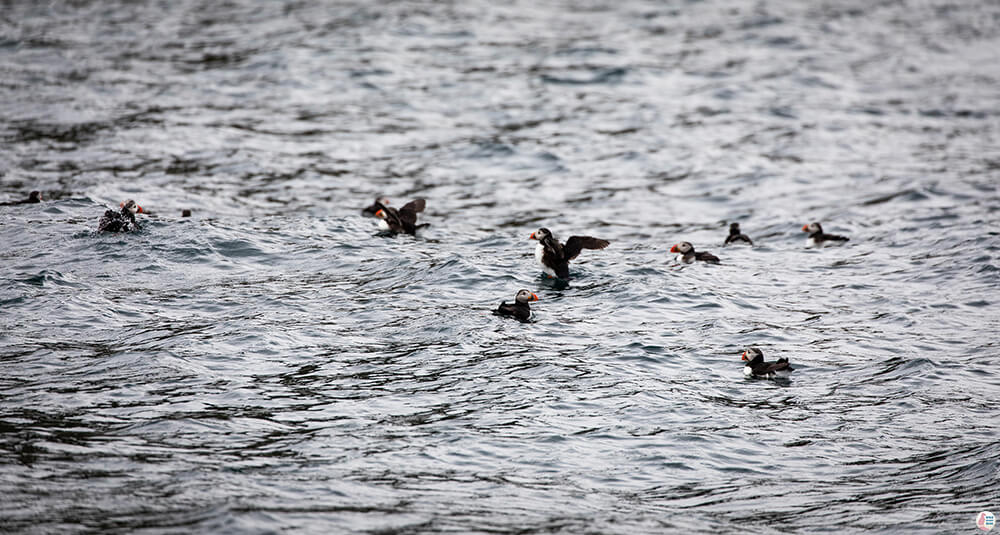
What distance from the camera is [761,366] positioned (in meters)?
13.5

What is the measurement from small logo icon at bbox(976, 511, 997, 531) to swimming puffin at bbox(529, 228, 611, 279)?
352 inches

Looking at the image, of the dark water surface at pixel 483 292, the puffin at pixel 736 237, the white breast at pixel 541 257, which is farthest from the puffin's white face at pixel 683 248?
the white breast at pixel 541 257

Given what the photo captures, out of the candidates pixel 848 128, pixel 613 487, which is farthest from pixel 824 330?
pixel 848 128

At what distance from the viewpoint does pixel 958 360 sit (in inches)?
567

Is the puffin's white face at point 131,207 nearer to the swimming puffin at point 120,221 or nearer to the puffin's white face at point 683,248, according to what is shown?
the swimming puffin at point 120,221

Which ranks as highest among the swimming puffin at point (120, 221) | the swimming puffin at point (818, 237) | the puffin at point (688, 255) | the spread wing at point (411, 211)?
the swimming puffin at point (120, 221)

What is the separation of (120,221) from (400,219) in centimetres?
530

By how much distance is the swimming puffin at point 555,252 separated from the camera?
17594 millimetres

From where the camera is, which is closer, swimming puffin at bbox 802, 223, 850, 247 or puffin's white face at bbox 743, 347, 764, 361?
puffin's white face at bbox 743, 347, 764, 361

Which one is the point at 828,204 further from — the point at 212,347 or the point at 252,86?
the point at 252,86

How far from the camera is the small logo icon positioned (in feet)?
31.7

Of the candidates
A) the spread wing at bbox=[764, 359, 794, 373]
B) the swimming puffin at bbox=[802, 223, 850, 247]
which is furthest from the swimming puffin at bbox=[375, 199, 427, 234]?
the spread wing at bbox=[764, 359, 794, 373]

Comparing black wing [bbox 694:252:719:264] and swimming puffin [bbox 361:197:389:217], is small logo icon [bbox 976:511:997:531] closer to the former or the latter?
black wing [bbox 694:252:719:264]

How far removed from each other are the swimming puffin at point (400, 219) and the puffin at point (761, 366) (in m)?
8.50
